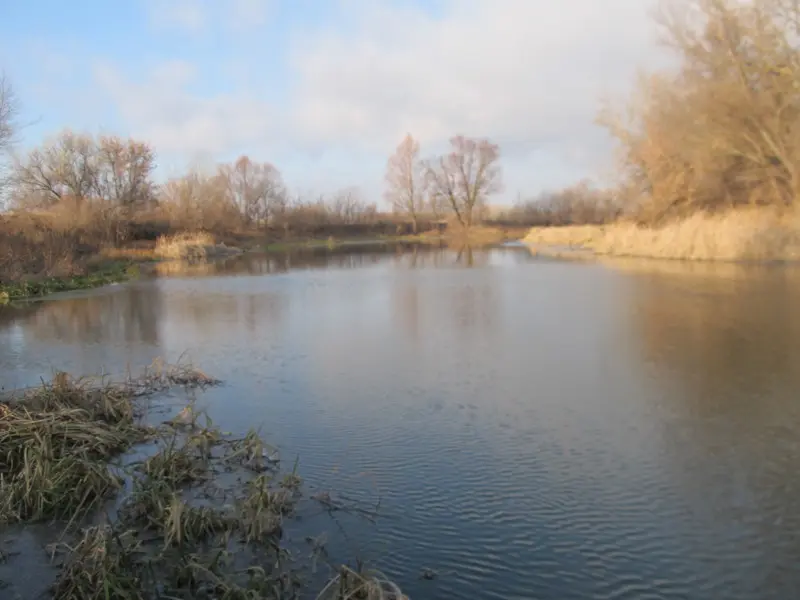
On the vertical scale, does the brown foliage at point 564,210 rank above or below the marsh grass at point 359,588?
above

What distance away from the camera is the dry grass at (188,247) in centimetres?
3416

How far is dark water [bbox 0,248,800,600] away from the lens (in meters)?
3.28

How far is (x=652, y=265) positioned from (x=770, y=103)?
22.2ft

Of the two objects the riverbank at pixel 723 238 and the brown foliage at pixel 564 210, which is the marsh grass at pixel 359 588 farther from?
the brown foliage at pixel 564 210

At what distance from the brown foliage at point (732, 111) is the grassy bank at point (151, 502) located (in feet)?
68.2

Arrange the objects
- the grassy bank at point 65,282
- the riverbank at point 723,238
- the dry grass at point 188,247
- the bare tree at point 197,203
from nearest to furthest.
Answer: the grassy bank at point 65,282
the riverbank at point 723,238
the dry grass at point 188,247
the bare tree at point 197,203

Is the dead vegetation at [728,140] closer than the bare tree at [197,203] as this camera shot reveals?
Yes

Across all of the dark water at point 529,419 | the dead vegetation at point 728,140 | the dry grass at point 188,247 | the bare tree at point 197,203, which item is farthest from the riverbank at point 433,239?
the dark water at point 529,419

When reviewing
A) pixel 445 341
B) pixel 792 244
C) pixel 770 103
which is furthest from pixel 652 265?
pixel 445 341

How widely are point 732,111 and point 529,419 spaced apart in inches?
780

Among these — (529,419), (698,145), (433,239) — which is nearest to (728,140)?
(698,145)

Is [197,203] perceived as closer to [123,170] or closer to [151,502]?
[123,170]

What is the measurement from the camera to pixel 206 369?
7.56m

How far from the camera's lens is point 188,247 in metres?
34.7
